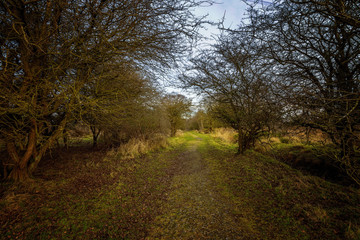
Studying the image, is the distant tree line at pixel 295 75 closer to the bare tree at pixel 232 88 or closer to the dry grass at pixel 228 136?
the bare tree at pixel 232 88

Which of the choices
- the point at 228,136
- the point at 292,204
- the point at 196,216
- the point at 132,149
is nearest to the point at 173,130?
the point at 228,136

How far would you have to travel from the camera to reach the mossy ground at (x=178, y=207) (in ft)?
7.94

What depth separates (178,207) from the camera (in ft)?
11.0

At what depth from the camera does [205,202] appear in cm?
354

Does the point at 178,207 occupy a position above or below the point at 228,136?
below

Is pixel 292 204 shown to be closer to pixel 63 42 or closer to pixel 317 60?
pixel 317 60

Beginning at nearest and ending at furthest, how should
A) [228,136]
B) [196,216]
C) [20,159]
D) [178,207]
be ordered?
[196,216]
[178,207]
[20,159]
[228,136]

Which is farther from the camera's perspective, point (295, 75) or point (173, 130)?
point (173, 130)

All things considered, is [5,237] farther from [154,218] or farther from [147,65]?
[147,65]

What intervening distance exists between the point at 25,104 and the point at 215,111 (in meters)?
7.74

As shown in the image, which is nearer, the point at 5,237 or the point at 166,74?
the point at 5,237

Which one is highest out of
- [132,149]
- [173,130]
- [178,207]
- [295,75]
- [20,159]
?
[295,75]

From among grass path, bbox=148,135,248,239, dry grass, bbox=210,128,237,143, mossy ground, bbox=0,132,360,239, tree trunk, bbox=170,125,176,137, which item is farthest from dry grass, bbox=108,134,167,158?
tree trunk, bbox=170,125,176,137

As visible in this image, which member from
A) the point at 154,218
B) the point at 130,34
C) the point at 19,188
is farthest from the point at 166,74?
the point at 19,188
